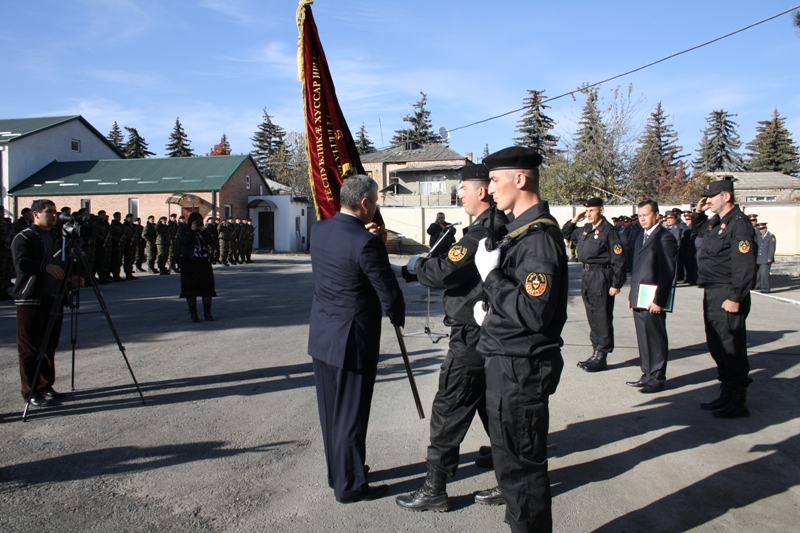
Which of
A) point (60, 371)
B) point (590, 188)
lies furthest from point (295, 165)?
point (60, 371)

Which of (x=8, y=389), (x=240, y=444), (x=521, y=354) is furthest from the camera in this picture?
(x=8, y=389)

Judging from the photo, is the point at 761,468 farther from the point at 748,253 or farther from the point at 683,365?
the point at 683,365

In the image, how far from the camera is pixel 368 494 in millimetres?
3500

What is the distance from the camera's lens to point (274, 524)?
3205mm

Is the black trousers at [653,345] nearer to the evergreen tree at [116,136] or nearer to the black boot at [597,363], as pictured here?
the black boot at [597,363]

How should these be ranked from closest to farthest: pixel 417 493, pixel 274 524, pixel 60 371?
pixel 274 524
pixel 417 493
pixel 60 371

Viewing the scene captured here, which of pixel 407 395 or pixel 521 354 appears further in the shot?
pixel 407 395

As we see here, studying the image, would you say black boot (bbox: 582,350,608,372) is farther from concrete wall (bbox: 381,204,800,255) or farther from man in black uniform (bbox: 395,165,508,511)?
concrete wall (bbox: 381,204,800,255)

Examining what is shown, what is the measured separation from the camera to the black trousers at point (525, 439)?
2.59m

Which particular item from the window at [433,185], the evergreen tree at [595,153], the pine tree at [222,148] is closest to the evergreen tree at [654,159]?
the evergreen tree at [595,153]

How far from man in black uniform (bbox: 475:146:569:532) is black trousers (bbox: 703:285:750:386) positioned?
339 cm

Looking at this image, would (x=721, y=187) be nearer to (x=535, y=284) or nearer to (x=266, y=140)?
(x=535, y=284)

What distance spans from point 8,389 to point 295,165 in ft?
150

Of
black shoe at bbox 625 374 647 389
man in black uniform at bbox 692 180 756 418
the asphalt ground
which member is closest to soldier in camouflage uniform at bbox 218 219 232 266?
the asphalt ground
